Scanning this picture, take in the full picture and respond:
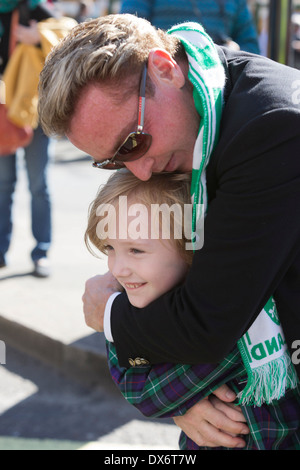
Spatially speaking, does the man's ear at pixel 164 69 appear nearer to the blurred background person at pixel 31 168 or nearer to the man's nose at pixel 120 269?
the man's nose at pixel 120 269

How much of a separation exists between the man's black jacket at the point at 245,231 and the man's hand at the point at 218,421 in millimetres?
241

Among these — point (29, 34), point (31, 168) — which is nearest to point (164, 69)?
point (29, 34)

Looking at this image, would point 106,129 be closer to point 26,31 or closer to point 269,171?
point 269,171

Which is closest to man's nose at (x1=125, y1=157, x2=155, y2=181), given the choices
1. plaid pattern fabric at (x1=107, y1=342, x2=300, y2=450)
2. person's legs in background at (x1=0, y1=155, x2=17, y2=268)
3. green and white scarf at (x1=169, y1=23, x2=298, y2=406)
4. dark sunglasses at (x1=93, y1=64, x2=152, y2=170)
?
dark sunglasses at (x1=93, y1=64, x2=152, y2=170)

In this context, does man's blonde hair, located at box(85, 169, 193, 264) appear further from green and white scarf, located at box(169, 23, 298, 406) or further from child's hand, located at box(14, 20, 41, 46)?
child's hand, located at box(14, 20, 41, 46)

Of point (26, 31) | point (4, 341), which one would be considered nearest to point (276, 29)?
point (26, 31)

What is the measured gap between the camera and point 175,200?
5.84 ft

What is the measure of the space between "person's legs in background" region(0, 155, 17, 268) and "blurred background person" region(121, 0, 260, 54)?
5.47 ft

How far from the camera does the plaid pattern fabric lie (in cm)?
176

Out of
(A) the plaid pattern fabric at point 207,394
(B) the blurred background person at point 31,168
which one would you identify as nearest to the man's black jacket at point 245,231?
(A) the plaid pattern fabric at point 207,394

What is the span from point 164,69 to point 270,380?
0.88m

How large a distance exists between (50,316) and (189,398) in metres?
2.39

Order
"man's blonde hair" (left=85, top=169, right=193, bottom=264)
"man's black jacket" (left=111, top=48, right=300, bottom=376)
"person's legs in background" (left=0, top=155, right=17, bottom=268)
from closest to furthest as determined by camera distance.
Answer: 1. "man's black jacket" (left=111, top=48, right=300, bottom=376)
2. "man's blonde hair" (left=85, top=169, right=193, bottom=264)
3. "person's legs in background" (left=0, top=155, right=17, bottom=268)

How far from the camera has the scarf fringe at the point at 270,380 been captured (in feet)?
5.54
